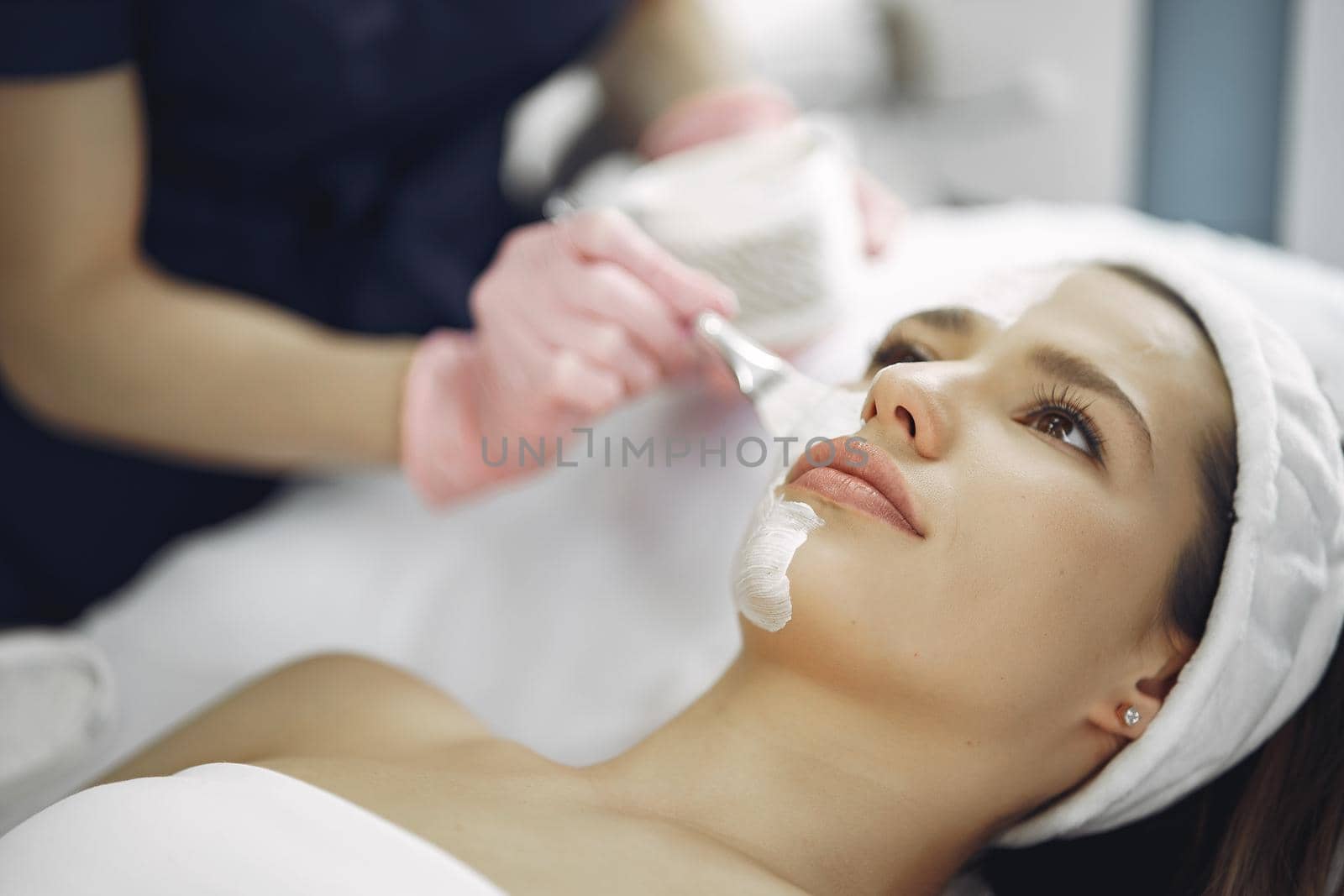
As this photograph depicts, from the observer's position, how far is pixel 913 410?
2.51 ft

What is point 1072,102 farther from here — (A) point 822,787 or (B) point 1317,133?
(A) point 822,787

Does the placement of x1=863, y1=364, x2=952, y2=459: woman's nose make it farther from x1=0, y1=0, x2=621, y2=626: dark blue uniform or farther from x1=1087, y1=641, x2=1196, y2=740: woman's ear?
x1=0, y1=0, x2=621, y2=626: dark blue uniform

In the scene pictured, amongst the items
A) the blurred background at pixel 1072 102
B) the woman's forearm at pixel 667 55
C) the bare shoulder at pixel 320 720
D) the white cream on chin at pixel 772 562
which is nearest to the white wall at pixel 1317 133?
the blurred background at pixel 1072 102

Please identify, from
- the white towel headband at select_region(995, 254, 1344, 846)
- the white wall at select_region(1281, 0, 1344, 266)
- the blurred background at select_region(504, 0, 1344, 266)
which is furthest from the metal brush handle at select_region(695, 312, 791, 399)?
the white wall at select_region(1281, 0, 1344, 266)

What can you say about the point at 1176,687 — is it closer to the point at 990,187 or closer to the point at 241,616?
the point at 241,616

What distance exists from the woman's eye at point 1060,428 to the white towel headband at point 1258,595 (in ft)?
0.37

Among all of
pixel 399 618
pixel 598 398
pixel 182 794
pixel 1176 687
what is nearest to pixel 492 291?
pixel 598 398

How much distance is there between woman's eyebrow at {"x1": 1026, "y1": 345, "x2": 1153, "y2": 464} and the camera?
77cm

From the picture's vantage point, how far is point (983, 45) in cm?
194

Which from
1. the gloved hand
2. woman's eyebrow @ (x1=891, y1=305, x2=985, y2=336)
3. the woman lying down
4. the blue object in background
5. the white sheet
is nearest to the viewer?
Result: the white sheet

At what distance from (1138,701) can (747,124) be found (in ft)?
2.60

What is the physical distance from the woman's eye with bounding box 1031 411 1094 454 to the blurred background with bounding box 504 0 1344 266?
2.63 feet

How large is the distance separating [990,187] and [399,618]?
4.84 ft

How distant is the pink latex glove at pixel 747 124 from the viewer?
1.29 meters
